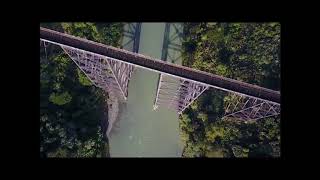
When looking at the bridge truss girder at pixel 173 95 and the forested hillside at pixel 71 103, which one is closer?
the forested hillside at pixel 71 103

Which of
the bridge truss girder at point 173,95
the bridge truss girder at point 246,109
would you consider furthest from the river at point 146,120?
the bridge truss girder at point 246,109

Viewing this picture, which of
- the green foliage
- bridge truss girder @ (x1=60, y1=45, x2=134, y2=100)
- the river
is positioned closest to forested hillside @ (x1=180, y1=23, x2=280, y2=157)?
the river

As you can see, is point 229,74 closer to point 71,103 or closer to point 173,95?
point 173,95

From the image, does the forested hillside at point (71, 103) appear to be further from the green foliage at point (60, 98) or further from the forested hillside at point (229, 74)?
the forested hillside at point (229, 74)

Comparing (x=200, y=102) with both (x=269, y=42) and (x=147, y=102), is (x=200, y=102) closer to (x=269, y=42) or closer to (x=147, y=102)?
(x=147, y=102)

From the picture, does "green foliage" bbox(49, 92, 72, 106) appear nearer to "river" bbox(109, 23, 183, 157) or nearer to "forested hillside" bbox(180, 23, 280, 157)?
"river" bbox(109, 23, 183, 157)

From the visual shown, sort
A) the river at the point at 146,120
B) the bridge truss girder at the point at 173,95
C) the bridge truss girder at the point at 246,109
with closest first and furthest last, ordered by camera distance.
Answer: the bridge truss girder at the point at 246,109 → the bridge truss girder at the point at 173,95 → the river at the point at 146,120

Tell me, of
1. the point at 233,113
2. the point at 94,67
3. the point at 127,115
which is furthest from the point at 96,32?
the point at 233,113
